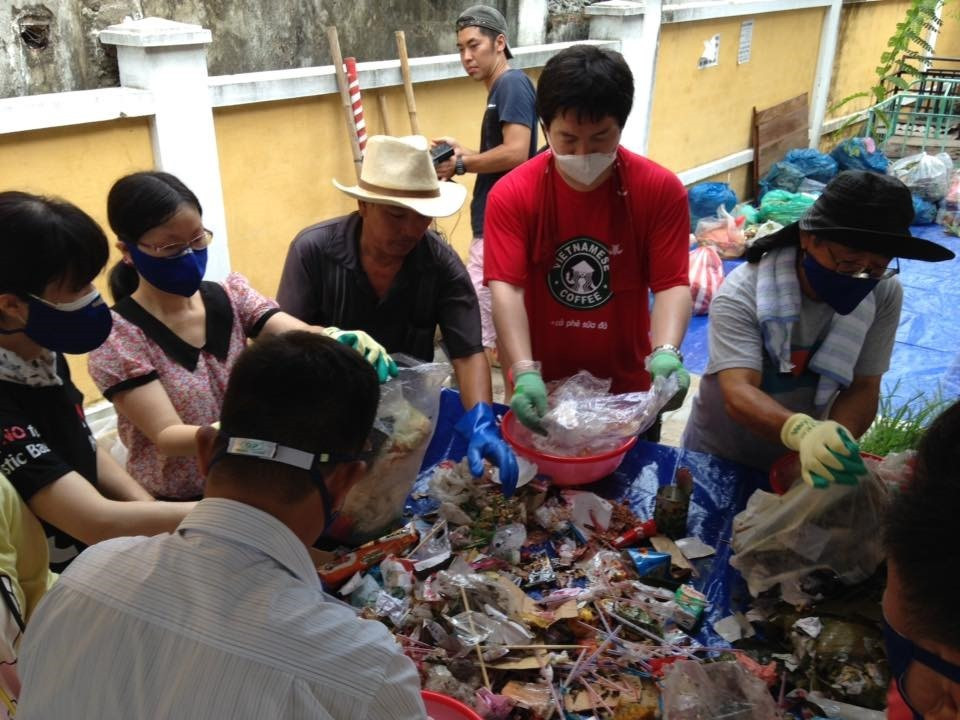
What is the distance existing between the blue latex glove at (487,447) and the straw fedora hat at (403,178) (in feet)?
1.89

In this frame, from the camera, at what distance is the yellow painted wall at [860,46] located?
977cm

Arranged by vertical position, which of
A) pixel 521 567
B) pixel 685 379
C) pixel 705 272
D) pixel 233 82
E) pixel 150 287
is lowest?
pixel 705 272

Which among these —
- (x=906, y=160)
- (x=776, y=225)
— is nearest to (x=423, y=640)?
(x=776, y=225)

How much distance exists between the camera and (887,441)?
128 inches

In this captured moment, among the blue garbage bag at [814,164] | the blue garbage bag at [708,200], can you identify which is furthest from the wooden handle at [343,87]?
the blue garbage bag at [814,164]

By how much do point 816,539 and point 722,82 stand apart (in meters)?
7.18

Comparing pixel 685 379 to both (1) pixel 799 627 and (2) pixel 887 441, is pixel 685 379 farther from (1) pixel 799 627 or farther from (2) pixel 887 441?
(2) pixel 887 441

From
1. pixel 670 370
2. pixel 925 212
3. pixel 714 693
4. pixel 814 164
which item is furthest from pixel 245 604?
pixel 814 164

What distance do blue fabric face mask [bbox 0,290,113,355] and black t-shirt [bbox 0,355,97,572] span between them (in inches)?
3.7

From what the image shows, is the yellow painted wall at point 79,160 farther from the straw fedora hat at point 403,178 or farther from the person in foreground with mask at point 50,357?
the person in foreground with mask at point 50,357

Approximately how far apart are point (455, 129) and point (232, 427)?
4.78m

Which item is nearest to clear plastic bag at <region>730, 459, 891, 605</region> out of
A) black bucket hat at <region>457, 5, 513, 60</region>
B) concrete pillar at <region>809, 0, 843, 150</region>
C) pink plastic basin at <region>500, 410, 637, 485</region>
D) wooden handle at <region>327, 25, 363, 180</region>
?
pink plastic basin at <region>500, 410, 637, 485</region>

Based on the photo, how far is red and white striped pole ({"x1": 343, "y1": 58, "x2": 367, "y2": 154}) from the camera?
4594 mm

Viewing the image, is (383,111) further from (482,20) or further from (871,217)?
(871,217)
